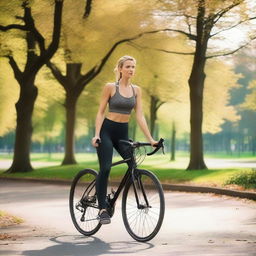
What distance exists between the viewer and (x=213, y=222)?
10570 mm

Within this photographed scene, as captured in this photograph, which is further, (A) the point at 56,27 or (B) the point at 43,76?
(B) the point at 43,76

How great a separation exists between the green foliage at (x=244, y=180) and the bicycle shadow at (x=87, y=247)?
8.77 metres

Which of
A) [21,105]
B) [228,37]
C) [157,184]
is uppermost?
[228,37]

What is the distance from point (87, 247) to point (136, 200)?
0.81 meters

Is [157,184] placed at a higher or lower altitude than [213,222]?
higher

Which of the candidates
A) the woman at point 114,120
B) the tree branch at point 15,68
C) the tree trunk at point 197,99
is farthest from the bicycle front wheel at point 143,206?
the tree branch at point 15,68

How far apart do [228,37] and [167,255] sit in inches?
760

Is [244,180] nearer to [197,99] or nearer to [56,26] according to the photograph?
[197,99]

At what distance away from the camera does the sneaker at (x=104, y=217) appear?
8.20 metres

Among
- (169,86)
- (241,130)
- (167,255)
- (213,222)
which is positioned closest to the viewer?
(167,255)

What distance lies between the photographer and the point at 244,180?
57.4ft

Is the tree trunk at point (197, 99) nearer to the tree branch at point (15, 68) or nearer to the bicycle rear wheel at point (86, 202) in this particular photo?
the tree branch at point (15, 68)

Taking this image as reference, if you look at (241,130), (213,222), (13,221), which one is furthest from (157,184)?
(241,130)

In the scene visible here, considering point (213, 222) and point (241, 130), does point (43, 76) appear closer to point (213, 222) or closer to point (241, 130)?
point (213, 222)
